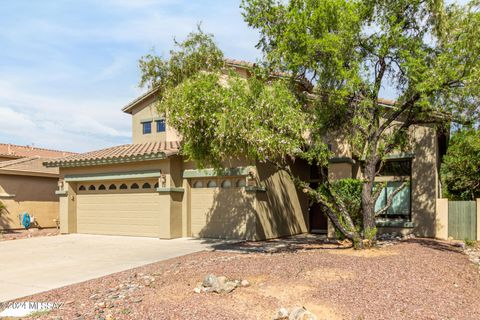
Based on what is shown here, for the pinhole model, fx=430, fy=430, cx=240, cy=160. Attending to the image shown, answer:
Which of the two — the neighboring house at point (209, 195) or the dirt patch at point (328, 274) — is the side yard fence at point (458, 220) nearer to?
the neighboring house at point (209, 195)

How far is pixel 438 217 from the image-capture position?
601 inches

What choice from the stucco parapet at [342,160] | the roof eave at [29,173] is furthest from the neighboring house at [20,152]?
the stucco parapet at [342,160]

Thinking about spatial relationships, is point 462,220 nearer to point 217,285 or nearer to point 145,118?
point 217,285

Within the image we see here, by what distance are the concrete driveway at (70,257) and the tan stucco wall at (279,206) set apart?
248 cm

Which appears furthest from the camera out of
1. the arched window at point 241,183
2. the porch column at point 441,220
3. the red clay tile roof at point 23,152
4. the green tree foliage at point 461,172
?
the red clay tile roof at point 23,152

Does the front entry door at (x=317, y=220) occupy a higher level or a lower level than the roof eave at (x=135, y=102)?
lower

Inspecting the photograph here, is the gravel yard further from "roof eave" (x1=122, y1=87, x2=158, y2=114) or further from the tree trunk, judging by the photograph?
"roof eave" (x1=122, y1=87, x2=158, y2=114)

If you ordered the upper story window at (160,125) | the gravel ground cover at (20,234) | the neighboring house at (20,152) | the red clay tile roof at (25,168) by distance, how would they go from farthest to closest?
the neighboring house at (20,152) < the red clay tile roof at (25,168) < the upper story window at (160,125) < the gravel ground cover at (20,234)

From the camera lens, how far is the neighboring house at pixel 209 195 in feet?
50.9

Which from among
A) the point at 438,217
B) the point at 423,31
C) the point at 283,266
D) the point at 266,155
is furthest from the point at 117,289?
the point at 438,217

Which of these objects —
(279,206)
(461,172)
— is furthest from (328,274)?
(461,172)

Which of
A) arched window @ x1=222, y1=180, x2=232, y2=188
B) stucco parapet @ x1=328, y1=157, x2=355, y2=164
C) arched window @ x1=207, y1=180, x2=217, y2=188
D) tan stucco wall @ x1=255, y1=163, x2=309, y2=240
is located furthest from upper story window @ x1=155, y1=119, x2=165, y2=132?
stucco parapet @ x1=328, y1=157, x2=355, y2=164

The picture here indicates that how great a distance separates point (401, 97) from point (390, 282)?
6.11m

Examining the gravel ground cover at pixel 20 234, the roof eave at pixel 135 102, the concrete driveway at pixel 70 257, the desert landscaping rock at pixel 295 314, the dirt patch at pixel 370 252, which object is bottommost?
the gravel ground cover at pixel 20 234
